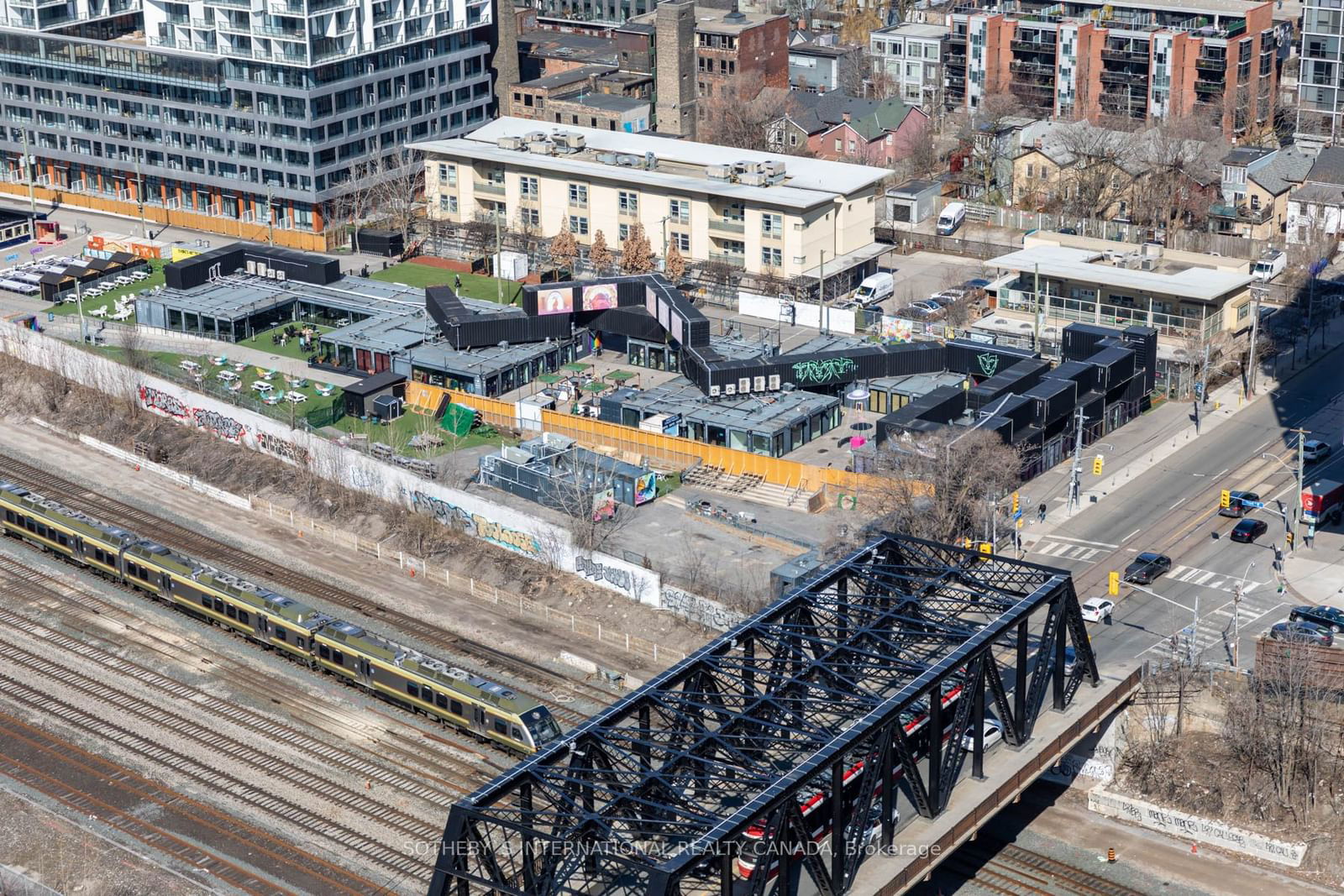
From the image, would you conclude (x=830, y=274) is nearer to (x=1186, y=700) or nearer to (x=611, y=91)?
(x=611, y=91)

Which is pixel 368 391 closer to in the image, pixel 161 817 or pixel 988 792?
pixel 161 817

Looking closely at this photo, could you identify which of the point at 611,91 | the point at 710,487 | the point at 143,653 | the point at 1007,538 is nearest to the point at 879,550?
the point at 1007,538

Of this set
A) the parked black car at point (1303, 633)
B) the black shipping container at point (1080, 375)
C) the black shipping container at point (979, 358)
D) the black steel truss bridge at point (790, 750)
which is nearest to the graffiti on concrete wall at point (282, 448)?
the black shipping container at point (979, 358)

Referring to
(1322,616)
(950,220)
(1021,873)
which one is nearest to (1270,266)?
(950,220)

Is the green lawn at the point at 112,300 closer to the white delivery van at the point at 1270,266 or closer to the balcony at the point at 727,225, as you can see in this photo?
the balcony at the point at 727,225

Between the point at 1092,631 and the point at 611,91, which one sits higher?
the point at 611,91

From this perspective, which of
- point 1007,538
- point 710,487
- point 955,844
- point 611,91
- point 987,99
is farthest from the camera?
point 611,91

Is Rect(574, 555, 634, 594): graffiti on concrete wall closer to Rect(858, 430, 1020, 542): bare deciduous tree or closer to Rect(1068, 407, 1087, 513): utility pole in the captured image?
Rect(858, 430, 1020, 542): bare deciduous tree
